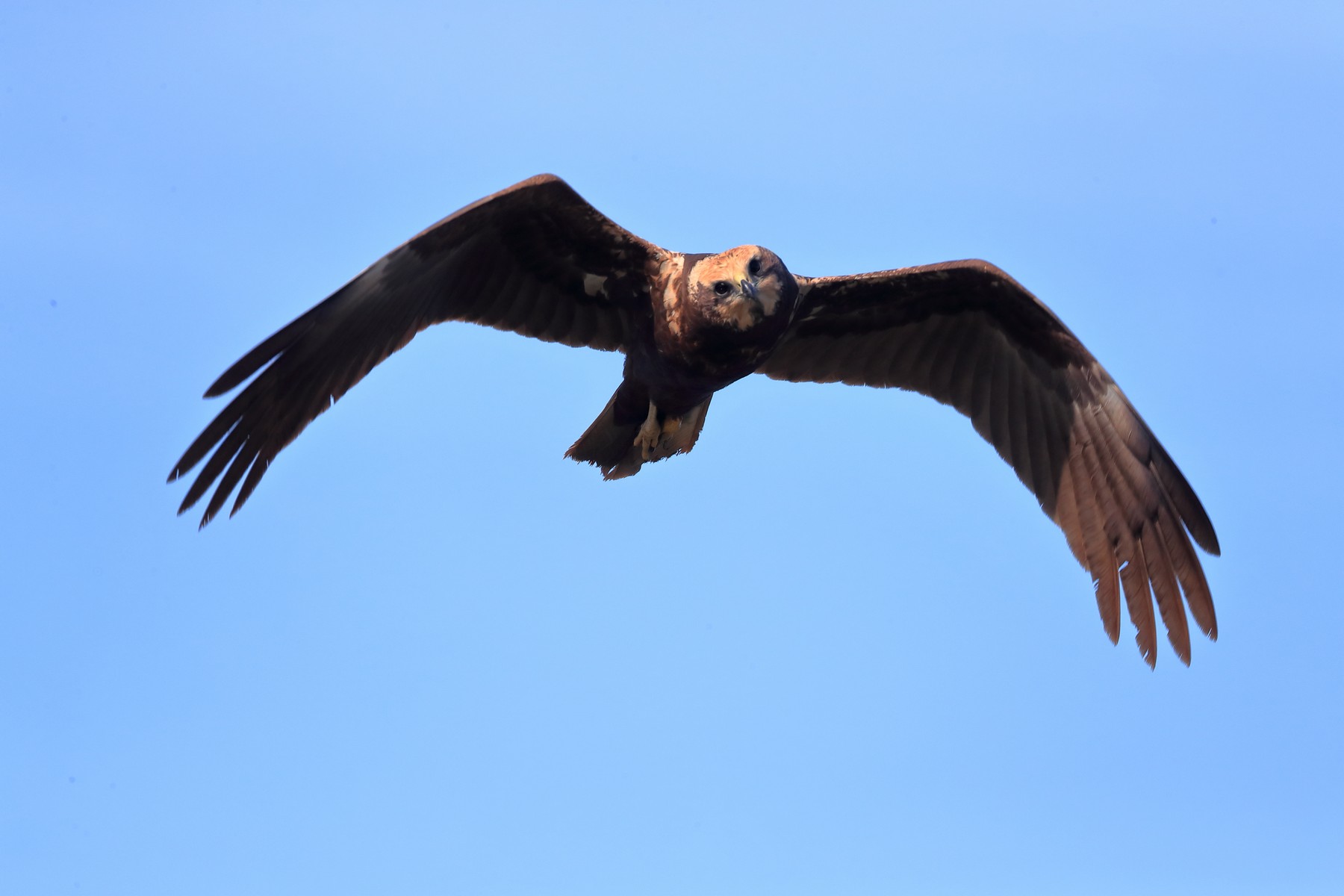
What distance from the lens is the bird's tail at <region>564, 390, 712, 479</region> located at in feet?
29.5

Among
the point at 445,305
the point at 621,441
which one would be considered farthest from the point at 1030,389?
the point at 445,305

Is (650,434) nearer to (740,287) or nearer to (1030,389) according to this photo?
(740,287)

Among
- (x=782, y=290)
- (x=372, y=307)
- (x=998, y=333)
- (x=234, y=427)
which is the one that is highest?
(x=998, y=333)

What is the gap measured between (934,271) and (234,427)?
4074mm

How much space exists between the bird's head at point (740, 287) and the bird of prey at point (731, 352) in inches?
0.5

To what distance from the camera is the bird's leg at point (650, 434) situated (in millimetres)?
8898

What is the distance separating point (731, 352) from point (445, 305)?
1.68 metres

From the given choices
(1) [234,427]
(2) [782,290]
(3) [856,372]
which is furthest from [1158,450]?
(1) [234,427]

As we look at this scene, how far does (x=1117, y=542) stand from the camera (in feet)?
29.2

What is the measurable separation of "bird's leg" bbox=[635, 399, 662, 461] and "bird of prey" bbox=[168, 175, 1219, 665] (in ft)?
0.05

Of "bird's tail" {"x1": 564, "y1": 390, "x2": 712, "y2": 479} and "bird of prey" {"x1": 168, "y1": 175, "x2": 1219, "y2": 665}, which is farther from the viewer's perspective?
"bird's tail" {"x1": 564, "y1": 390, "x2": 712, "y2": 479}

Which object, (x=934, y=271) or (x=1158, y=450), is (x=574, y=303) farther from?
(x=1158, y=450)

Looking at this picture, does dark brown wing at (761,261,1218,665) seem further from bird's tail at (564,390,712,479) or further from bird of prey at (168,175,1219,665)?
bird's tail at (564,390,712,479)

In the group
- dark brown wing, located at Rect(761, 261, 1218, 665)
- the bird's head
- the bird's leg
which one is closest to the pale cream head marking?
the bird's head
